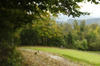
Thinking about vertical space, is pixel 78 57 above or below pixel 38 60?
below

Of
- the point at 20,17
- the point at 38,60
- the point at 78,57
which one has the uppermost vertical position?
the point at 20,17

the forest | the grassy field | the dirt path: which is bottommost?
the grassy field

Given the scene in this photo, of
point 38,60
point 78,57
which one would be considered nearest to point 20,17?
point 38,60

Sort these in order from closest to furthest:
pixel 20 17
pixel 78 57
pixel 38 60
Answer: pixel 20 17
pixel 38 60
pixel 78 57

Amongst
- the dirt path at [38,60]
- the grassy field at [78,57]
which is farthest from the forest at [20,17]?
the grassy field at [78,57]

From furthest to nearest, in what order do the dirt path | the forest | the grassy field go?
the grassy field
the dirt path
the forest

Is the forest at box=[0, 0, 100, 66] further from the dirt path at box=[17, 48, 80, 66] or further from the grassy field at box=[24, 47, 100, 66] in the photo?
the grassy field at box=[24, 47, 100, 66]

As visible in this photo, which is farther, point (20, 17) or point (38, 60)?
point (38, 60)

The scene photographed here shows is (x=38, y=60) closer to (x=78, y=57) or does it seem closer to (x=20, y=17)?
(x=20, y=17)

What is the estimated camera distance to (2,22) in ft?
7.05

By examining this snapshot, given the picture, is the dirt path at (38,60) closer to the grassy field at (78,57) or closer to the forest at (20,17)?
the forest at (20,17)

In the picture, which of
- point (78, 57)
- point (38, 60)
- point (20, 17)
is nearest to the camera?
point (20, 17)

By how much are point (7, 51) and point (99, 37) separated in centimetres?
3242

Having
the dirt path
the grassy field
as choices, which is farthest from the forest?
the grassy field
